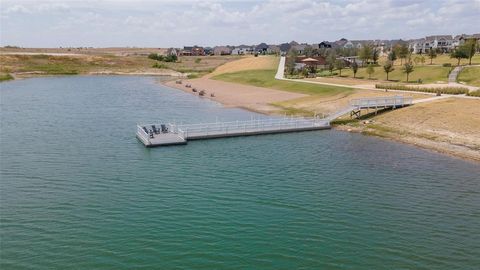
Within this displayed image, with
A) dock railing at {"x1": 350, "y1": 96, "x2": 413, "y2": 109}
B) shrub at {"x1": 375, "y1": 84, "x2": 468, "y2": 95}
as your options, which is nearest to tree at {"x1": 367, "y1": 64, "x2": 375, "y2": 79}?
shrub at {"x1": 375, "y1": 84, "x2": 468, "y2": 95}

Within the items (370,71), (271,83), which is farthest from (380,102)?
(271,83)

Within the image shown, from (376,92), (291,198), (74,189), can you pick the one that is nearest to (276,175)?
(291,198)

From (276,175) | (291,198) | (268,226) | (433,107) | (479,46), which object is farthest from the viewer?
(479,46)

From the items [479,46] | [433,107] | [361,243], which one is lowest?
[361,243]

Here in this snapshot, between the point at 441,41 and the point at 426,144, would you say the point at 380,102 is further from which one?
the point at 441,41

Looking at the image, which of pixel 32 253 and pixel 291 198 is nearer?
pixel 32 253

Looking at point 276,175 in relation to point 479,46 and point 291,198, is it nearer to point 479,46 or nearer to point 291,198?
point 291,198

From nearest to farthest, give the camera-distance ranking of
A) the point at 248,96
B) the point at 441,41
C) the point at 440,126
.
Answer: the point at 440,126, the point at 248,96, the point at 441,41
